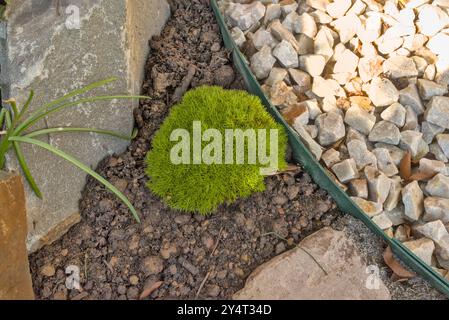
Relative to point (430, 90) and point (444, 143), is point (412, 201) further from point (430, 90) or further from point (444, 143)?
point (430, 90)

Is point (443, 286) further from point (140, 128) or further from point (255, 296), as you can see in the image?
point (140, 128)

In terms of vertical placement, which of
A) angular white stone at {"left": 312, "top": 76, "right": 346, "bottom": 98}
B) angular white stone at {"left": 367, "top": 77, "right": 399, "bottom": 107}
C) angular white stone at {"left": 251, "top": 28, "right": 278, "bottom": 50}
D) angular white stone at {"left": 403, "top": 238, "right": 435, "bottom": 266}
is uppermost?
angular white stone at {"left": 251, "top": 28, "right": 278, "bottom": 50}

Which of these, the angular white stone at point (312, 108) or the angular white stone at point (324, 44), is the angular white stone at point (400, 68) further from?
the angular white stone at point (312, 108)

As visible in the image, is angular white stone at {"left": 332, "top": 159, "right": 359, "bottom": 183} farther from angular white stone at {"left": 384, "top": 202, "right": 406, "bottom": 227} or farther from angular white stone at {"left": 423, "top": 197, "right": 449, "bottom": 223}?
angular white stone at {"left": 423, "top": 197, "right": 449, "bottom": 223}

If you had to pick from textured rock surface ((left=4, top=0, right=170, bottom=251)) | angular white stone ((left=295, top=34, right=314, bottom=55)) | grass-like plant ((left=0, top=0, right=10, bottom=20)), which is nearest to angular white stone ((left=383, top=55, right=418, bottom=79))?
angular white stone ((left=295, top=34, right=314, bottom=55))

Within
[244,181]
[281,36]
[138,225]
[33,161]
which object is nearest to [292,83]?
[281,36]

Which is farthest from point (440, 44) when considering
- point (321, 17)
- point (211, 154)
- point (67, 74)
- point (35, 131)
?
point (35, 131)
